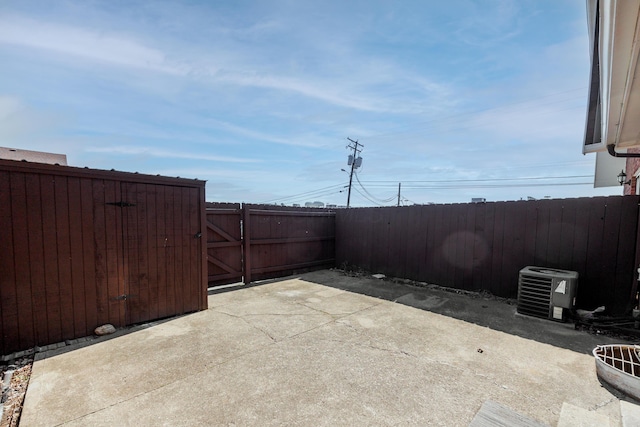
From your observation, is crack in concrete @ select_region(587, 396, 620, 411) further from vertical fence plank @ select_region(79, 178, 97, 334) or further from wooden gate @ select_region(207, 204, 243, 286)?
wooden gate @ select_region(207, 204, 243, 286)

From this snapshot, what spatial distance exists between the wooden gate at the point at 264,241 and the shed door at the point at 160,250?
51.6 inches

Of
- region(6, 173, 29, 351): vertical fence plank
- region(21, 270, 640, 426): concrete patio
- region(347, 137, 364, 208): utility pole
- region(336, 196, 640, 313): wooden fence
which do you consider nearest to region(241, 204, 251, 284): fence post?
region(21, 270, 640, 426): concrete patio

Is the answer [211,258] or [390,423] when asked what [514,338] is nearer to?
[390,423]

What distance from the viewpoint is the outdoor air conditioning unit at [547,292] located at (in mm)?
3766

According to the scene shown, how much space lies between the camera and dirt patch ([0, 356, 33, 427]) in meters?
1.89

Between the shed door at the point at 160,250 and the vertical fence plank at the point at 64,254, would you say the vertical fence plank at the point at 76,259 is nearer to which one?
the vertical fence plank at the point at 64,254

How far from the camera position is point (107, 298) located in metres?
3.43

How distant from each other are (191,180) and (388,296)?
406cm

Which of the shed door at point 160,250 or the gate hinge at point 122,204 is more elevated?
the gate hinge at point 122,204

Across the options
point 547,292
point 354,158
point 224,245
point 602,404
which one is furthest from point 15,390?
point 354,158

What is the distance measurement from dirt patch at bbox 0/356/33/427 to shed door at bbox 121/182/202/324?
3.34 feet

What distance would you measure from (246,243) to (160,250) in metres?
2.22

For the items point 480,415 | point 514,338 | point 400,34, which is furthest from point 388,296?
point 400,34

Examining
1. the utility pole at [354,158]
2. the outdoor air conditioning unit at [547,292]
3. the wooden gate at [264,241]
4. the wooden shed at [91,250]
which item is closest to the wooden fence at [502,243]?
the outdoor air conditioning unit at [547,292]
